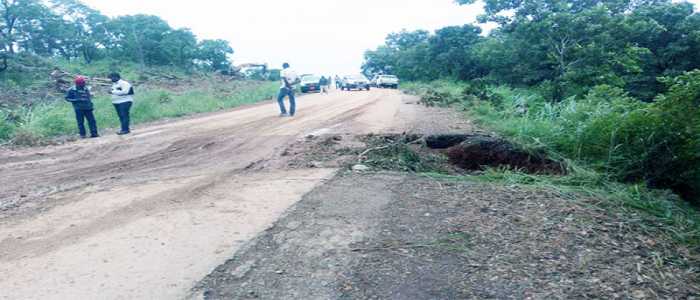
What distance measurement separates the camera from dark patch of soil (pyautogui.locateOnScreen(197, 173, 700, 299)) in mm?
2616

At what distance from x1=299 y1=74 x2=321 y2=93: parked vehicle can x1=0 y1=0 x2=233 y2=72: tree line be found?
15.6 metres

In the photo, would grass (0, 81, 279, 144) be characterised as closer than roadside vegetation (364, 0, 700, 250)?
No

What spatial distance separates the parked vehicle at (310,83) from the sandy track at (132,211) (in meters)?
21.8

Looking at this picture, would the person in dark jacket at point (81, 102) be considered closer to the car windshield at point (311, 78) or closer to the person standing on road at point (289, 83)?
the person standing on road at point (289, 83)

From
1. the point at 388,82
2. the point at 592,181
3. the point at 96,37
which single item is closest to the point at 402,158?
the point at 592,181

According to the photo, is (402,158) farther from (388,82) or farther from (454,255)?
(388,82)

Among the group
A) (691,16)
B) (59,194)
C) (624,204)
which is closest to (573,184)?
(624,204)

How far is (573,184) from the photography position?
4.87 m

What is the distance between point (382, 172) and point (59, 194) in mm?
3731

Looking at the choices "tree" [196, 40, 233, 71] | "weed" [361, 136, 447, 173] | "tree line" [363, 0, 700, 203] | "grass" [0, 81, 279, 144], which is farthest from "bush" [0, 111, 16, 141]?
"tree" [196, 40, 233, 71]

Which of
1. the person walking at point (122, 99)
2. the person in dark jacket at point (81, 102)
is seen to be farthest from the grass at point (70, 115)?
the person walking at point (122, 99)

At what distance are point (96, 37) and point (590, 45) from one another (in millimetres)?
36528

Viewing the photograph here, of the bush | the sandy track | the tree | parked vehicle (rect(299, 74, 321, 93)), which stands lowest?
the sandy track

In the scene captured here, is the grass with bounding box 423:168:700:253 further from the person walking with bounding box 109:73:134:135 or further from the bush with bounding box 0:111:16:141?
the bush with bounding box 0:111:16:141
